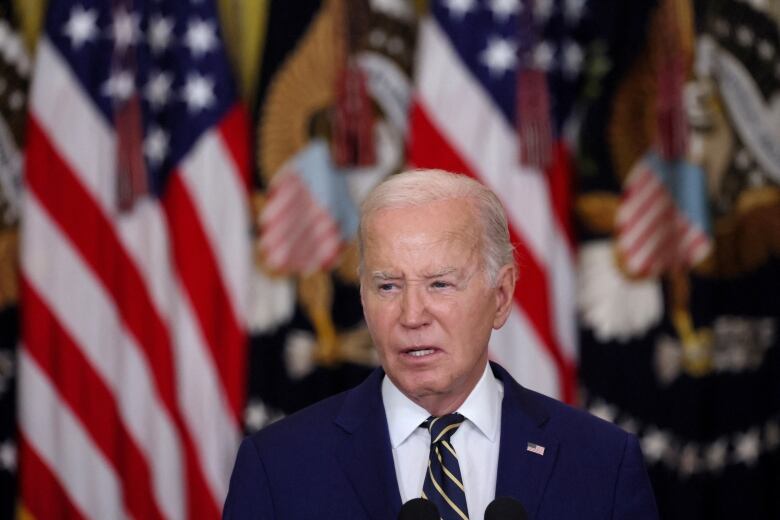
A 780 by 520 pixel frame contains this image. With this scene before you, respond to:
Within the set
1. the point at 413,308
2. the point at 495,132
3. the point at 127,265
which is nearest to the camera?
the point at 413,308

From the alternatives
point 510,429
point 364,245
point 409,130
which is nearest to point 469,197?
point 364,245

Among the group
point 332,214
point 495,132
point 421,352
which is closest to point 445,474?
point 421,352

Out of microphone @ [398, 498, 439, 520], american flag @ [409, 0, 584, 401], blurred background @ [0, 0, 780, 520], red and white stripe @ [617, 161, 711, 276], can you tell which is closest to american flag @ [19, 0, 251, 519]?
blurred background @ [0, 0, 780, 520]

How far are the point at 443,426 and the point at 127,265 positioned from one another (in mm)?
2362

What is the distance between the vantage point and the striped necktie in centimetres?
187

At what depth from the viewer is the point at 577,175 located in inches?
168

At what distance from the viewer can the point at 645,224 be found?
417 centimetres

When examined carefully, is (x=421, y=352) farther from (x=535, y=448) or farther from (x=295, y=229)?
(x=295, y=229)

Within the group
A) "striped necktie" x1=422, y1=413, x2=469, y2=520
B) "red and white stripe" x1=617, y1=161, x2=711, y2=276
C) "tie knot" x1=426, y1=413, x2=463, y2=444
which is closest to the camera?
"striped necktie" x1=422, y1=413, x2=469, y2=520

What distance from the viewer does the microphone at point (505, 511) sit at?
162cm

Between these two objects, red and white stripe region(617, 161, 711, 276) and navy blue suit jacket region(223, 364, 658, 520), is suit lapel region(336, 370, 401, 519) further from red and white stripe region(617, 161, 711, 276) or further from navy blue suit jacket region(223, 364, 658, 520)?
red and white stripe region(617, 161, 711, 276)

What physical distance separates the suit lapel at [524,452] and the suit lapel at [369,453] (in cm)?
20

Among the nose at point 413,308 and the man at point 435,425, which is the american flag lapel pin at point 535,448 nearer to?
the man at point 435,425

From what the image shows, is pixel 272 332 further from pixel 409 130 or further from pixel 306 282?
pixel 409 130
